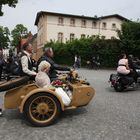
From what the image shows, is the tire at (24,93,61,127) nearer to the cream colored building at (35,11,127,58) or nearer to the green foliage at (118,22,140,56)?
the green foliage at (118,22,140,56)

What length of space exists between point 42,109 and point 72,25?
55727 millimetres

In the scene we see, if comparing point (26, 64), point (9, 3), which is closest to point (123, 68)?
point (26, 64)

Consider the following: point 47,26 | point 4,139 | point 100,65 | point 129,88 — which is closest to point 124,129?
point 4,139

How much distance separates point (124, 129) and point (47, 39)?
178 ft

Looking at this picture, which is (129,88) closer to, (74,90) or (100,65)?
(74,90)

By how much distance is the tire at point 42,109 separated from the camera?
662 cm

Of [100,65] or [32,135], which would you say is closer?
[32,135]

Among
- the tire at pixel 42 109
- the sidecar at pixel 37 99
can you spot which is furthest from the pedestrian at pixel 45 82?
the tire at pixel 42 109

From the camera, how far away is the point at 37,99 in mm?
6707

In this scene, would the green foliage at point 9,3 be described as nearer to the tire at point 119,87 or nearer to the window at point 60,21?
the tire at point 119,87

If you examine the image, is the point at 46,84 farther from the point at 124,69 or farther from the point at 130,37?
the point at 130,37

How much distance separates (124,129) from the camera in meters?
6.30

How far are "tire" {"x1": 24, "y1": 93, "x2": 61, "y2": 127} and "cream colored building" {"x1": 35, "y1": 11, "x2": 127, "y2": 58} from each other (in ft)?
171

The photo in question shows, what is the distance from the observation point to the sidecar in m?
6.63
